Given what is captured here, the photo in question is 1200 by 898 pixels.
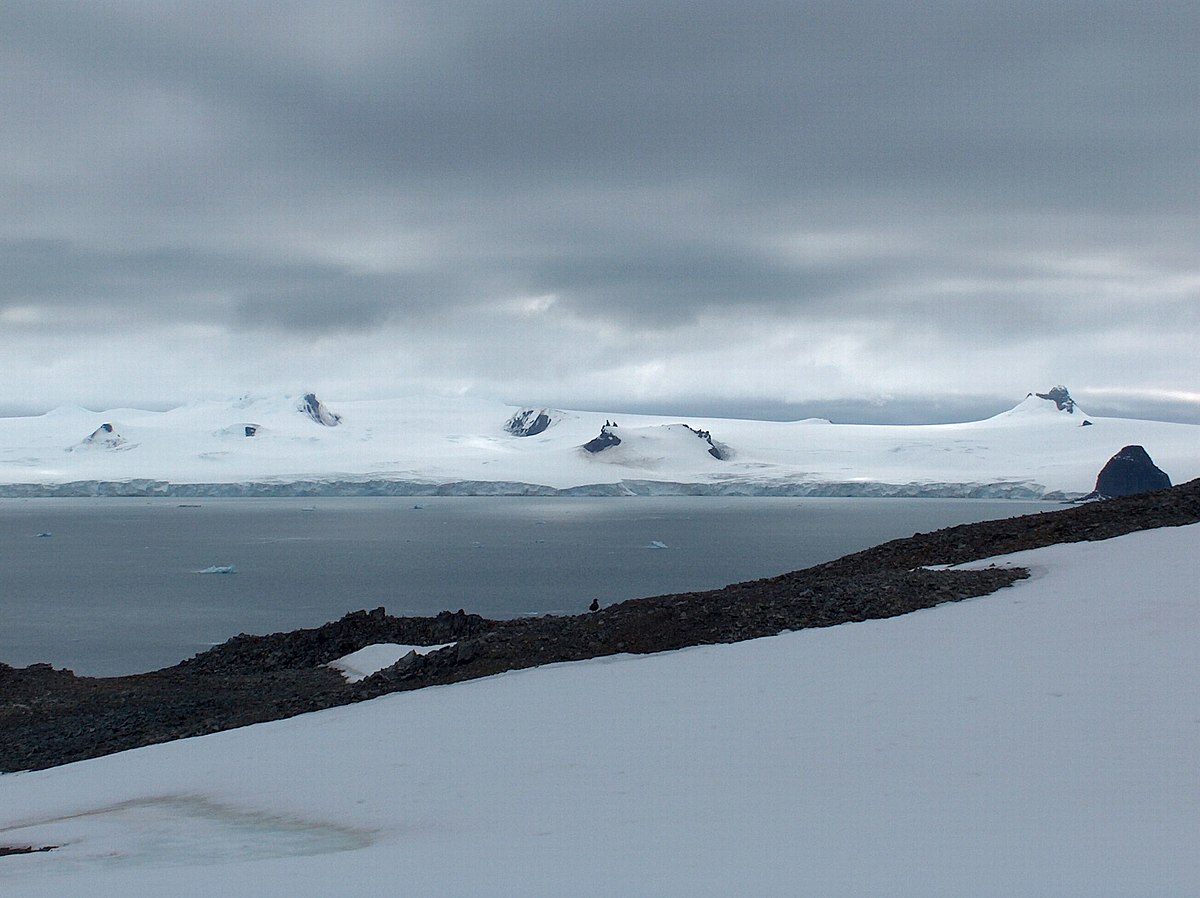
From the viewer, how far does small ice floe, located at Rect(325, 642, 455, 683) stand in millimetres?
18984

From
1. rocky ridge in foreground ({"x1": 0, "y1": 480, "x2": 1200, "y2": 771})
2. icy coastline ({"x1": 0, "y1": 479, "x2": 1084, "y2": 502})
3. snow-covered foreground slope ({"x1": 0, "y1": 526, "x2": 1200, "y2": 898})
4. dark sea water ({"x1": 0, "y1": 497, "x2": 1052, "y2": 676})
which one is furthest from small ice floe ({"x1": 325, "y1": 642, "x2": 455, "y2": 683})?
icy coastline ({"x1": 0, "y1": 479, "x2": 1084, "y2": 502})

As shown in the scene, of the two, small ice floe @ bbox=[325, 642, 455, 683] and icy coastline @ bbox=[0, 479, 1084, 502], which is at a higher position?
icy coastline @ bbox=[0, 479, 1084, 502]

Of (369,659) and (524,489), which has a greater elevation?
(524,489)

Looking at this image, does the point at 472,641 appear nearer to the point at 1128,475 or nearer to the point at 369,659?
the point at 369,659

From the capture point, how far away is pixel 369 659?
64.6 feet

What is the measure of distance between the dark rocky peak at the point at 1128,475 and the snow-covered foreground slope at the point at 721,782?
149 m

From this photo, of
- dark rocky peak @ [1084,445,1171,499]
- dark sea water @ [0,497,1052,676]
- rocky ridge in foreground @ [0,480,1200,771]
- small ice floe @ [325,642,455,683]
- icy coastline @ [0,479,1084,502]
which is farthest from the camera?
icy coastline @ [0,479,1084,502]

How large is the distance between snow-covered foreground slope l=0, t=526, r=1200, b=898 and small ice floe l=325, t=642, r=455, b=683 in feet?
19.3

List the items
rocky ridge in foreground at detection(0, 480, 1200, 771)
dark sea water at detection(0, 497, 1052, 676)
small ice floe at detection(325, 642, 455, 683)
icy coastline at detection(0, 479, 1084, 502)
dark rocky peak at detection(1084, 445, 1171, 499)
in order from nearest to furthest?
rocky ridge in foreground at detection(0, 480, 1200, 771)
small ice floe at detection(325, 642, 455, 683)
dark sea water at detection(0, 497, 1052, 676)
dark rocky peak at detection(1084, 445, 1171, 499)
icy coastline at detection(0, 479, 1084, 502)

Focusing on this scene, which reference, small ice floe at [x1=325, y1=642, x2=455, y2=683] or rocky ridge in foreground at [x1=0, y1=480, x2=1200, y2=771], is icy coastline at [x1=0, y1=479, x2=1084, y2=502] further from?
small ice floe at [x1=325, y1=642, x2=455, y2=683]

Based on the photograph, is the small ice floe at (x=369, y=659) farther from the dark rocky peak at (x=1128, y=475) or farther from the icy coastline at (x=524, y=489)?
the dark rocky peak at (x=1128, y=475)

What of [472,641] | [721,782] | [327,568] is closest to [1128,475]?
[327,568]

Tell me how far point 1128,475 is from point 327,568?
402ft

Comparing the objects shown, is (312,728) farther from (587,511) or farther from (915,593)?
(587,511)
